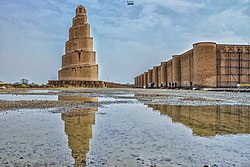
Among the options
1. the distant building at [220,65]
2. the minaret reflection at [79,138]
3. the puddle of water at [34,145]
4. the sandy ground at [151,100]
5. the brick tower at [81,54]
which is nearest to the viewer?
the puddle of water at [34,145]

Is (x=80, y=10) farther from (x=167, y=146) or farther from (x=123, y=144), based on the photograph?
(x=167, y=146)

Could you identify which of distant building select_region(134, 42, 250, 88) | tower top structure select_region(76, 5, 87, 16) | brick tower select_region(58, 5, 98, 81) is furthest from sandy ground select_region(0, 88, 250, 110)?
tower top structure select_region(76, 5, 87, 16)

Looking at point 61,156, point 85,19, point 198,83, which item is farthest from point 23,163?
point 85,19

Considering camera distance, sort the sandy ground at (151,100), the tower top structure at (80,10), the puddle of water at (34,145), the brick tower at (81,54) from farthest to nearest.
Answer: the tower top structure at (80,10)
the brick tower at (81,54)
the sandy ground at (151,100)
the puddle of water at (34,145)

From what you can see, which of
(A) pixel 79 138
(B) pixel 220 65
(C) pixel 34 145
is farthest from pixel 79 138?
(B) pixel 220 65

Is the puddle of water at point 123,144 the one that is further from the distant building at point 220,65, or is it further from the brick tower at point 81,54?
the brick tower at point 81,54

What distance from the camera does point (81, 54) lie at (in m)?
59.8

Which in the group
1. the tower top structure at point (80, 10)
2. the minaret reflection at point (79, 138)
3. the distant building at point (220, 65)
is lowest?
the minaret reflection at point (79, 138)

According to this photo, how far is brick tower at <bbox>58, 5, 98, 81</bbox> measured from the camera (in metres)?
59.3

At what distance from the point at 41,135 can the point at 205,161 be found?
8.74ft

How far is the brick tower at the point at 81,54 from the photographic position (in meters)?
59.3

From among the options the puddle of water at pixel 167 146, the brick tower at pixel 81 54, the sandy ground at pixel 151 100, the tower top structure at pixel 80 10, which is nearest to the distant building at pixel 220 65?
the brick tower at pixel 81 54

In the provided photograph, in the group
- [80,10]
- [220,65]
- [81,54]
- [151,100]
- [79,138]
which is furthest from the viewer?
[80,10]

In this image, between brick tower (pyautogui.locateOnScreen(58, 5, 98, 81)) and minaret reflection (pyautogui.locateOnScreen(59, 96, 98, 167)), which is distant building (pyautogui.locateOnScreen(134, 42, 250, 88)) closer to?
brick tower (pyautogui.locateOnScreen(58, 5, 98, 81))
